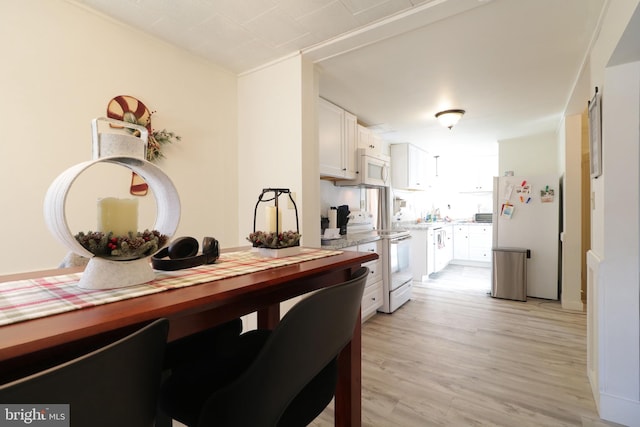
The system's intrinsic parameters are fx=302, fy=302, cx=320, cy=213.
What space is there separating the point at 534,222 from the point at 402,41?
10.6 ft

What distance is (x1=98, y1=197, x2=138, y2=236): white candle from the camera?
0.81 metres

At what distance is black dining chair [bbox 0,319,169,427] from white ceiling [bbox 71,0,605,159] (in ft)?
6.22

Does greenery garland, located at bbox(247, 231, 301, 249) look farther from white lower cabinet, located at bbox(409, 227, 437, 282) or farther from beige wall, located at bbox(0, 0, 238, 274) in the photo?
white lower cabinet, located at bbox(409, 227, 437, 282)

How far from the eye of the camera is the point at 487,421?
1.68m

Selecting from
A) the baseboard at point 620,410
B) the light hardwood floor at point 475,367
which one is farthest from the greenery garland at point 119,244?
the baseboard at point 620,410

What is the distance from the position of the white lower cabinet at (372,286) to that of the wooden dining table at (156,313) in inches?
75.6

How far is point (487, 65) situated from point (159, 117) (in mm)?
2578

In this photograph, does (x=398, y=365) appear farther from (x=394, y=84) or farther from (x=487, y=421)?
(x=394, y=84)

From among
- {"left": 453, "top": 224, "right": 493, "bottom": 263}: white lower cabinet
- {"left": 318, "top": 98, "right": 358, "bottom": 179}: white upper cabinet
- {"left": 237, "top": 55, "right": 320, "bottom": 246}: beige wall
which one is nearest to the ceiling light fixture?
{"left": 318, "top": 98, "right": 358, "bottom": 179}: white upper cabinet

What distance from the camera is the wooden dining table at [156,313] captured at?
486 millimetres

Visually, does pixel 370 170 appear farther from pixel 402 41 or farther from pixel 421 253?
pixel 421 253

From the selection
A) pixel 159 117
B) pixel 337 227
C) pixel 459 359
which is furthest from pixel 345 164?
pixel 459 359

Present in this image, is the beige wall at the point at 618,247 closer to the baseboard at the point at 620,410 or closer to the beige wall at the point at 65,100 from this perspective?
the baseboard at the point at 620,410

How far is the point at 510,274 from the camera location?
13.0 ft
